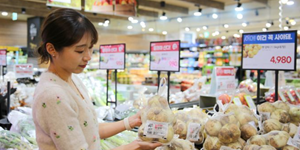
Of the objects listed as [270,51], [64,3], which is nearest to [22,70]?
[64,3]

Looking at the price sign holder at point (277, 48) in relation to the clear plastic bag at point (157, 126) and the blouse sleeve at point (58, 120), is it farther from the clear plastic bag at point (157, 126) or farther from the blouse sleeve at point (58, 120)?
the blouse sleeve at point (58, 120)

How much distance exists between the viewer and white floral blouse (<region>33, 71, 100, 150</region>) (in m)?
1.14

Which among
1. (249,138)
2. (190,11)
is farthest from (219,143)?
(190,11)

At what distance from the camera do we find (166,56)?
130 inches

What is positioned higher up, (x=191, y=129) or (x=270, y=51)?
(x=270, y=51)

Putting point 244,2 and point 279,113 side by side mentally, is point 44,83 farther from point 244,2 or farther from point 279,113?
point 244,2

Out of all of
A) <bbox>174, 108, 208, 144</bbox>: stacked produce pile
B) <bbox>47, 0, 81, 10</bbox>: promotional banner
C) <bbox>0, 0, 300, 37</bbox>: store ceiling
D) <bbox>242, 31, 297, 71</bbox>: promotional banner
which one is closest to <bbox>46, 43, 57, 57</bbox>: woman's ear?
<bbox>174, 108, 208, 144</bbox>: stacked produce pile

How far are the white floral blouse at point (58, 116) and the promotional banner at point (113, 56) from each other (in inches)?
105

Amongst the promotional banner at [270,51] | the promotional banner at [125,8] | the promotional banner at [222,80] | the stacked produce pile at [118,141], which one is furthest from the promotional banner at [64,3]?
the promotional banner at [270,51]

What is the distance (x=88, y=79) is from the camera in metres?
5.64

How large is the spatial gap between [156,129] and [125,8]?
5444 millimetres

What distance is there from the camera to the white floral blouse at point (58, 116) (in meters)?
1.14

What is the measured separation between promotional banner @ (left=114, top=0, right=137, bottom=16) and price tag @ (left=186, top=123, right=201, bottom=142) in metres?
4.94

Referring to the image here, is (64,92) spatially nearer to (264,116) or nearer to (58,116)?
(58,116)
